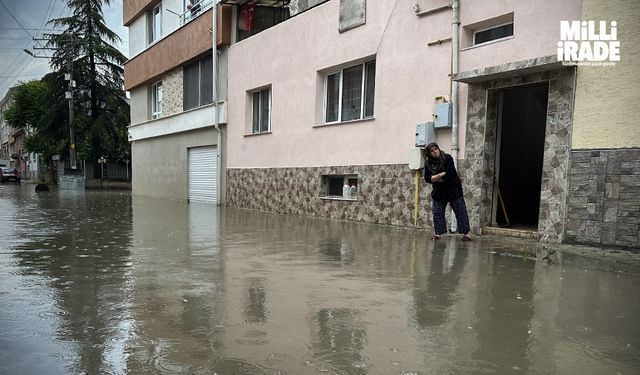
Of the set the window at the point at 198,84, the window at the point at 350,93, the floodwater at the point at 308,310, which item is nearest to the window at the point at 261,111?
the window at the point at 198,84

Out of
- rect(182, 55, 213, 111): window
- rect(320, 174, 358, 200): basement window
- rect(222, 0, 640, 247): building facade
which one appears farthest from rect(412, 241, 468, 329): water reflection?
rect(182, 55, 213, 111): window

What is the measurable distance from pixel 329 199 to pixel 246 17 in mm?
7271

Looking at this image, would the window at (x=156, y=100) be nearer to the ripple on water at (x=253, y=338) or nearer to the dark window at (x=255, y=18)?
the dark window at (x=255, y=18)

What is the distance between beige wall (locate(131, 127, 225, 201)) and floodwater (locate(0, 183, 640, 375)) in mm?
10472

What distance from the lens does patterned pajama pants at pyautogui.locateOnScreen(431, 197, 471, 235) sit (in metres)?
7.44

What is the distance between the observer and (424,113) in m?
9.03

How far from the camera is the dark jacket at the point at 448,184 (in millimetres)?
7301

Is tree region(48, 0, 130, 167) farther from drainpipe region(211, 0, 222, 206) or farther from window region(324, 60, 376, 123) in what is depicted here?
window region(324, 60, 376, 123)

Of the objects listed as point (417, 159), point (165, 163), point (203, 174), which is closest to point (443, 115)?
point (417, 159)

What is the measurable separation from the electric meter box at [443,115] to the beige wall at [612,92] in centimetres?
212

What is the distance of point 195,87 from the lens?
1733cm

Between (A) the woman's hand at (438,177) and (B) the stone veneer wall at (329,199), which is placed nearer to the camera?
(A) the woman's hand at (438,177)

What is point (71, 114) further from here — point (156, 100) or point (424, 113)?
point (424, 113)

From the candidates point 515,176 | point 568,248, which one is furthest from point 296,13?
point 568,248
